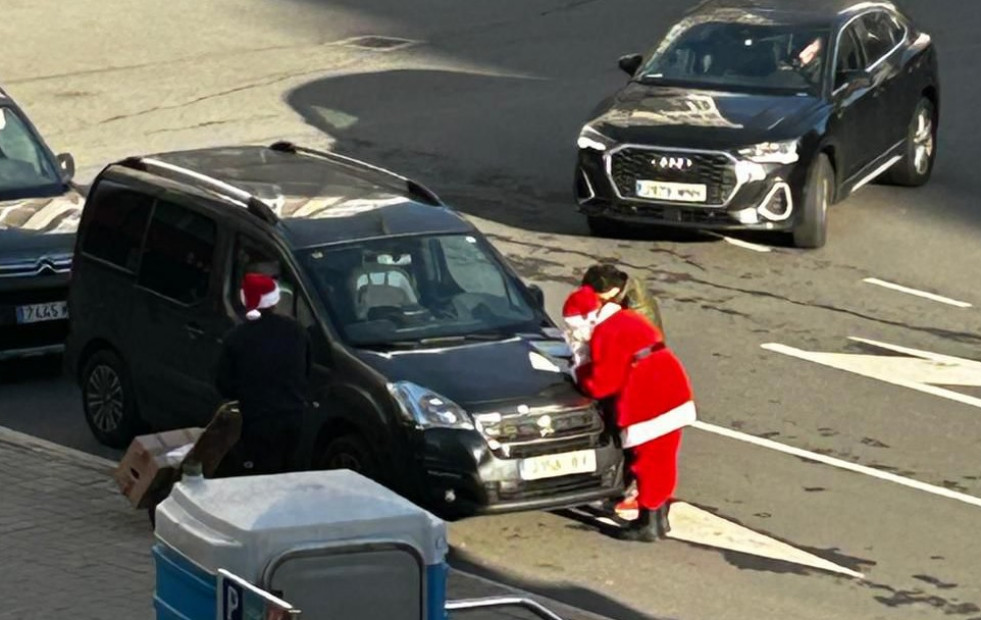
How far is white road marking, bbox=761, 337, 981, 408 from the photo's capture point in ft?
48.5

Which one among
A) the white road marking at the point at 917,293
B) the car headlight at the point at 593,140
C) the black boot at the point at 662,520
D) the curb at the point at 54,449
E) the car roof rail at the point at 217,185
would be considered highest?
the car roof rail at the point at 217,185

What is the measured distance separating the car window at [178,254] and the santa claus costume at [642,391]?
2478 millimetres

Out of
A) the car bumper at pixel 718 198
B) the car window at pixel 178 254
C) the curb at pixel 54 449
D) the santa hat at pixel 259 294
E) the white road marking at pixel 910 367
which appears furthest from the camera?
the car bumper at pixel 718 198

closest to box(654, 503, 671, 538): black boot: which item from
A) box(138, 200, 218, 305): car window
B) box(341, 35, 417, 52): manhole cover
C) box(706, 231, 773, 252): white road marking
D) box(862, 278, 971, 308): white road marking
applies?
box(138, 200, 218, 305): car window

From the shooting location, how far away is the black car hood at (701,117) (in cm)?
1794

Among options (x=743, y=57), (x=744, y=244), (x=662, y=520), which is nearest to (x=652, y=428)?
(x=662, y=520)

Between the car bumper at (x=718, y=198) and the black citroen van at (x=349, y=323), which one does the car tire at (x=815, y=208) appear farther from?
the black citroen van at (x=349, y=323)

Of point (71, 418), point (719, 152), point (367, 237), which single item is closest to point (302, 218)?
point (367, 237)

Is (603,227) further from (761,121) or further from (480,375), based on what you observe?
(480,375)

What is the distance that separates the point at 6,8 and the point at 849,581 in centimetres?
1985

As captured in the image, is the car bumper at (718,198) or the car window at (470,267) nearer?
the car window at (470,267)

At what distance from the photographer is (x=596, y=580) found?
37.0ft

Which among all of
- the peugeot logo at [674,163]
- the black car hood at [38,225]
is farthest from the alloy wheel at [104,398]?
the peugeot logo at [674,163]

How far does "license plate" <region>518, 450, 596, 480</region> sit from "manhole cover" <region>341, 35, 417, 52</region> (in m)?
15.6
